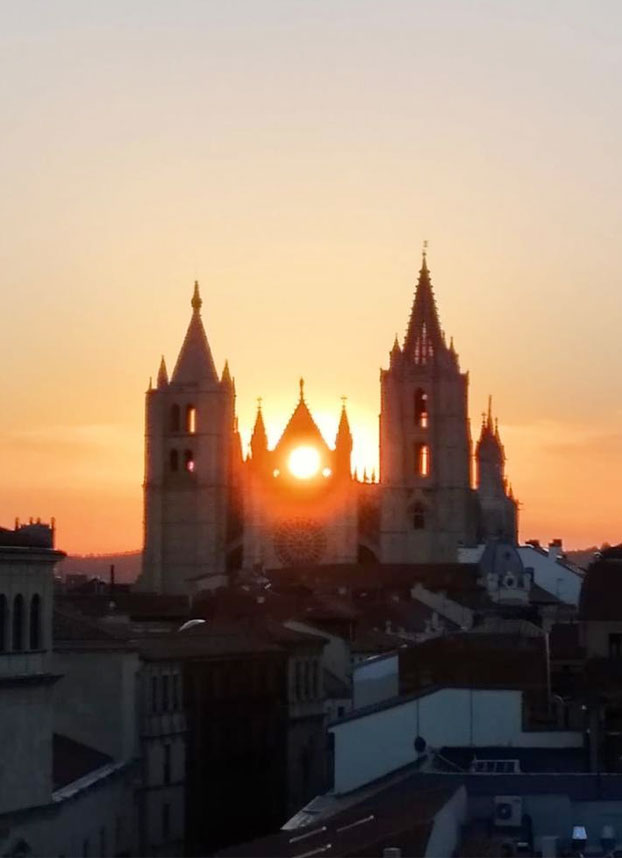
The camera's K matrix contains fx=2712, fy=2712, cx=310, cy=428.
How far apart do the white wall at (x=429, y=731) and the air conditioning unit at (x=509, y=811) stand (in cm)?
997

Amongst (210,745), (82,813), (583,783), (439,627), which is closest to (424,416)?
(439,627)

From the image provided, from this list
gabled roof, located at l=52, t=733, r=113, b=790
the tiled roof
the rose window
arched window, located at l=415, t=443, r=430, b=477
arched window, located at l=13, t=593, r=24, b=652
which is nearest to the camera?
the tiled roof

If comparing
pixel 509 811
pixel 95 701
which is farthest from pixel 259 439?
pixel 509 811

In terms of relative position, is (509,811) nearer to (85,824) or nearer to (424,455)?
(85,824)

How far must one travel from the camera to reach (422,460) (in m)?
144

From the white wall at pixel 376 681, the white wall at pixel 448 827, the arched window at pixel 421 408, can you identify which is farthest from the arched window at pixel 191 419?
the white wall at pixel 448 827

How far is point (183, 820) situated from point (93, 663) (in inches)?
191

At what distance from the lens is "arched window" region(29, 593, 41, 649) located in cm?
4175

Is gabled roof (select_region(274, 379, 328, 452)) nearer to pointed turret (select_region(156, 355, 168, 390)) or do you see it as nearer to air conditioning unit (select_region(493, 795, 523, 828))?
pointed turret (select_region(156, 355, 168, 390))

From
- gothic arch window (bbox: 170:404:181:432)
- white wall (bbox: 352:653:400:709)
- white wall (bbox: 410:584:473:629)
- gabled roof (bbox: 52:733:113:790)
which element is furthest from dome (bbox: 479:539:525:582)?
gabled roof (bbox: 52:733:113:790)

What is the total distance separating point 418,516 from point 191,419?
582 inches

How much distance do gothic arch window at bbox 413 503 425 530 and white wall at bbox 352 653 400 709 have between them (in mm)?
79765

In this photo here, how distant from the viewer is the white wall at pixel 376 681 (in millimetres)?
57969

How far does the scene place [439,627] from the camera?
9500 centimetres
